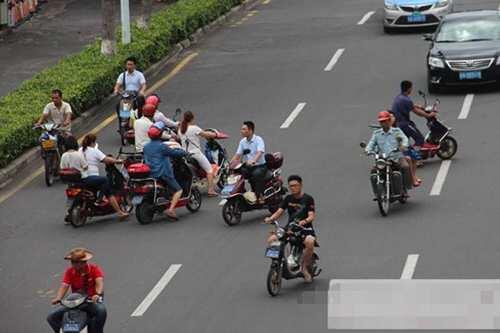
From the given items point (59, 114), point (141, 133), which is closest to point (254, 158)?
point (141, 133)

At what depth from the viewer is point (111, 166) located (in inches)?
1009

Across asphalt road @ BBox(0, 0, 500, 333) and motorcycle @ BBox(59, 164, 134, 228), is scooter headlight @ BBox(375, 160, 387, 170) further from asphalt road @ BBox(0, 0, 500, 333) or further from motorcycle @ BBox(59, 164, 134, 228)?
motorcycle @ BBox(59, 164, 134, 228)

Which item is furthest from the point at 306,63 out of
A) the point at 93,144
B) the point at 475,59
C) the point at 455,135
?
the point at 93,144

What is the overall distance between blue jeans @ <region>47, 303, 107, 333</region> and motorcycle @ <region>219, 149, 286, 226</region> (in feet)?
20.7

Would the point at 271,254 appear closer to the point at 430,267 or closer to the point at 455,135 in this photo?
the point at 430,267

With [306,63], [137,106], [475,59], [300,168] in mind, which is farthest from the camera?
[306,63]

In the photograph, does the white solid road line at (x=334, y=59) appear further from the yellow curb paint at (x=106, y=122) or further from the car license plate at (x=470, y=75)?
the car license plate at (x=470, y=75)

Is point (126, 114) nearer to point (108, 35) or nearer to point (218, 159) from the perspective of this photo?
point (218, 159)

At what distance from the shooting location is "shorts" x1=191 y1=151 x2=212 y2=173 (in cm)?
2639

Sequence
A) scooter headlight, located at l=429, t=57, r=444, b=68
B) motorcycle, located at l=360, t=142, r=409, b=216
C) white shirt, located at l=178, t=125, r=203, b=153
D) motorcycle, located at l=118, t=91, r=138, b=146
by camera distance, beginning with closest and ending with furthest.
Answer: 1. motorcycle, located at l=360, t=142, r=409, b=216
2. white shirt, located at l=178, t=125, r=203, b=153
3. motorcycle, located at l=118, t=91, r=138, b=146
4. scooter headlight, located at l=429, t=57, r=444, b=68

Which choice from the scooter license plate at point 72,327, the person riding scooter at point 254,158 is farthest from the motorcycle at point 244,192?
the scooter license plate at point 72,327

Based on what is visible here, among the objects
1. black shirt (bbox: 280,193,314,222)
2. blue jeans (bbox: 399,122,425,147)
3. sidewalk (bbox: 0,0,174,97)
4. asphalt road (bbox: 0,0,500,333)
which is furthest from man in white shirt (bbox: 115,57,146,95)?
black shirt (bbox: 280,193,314,222)

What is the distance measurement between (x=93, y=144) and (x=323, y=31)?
17325 mm

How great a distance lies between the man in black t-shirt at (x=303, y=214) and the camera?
21.1m
